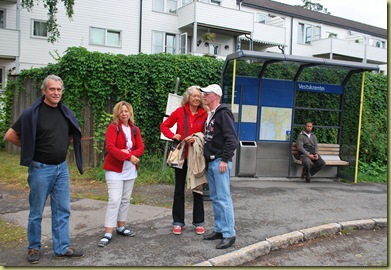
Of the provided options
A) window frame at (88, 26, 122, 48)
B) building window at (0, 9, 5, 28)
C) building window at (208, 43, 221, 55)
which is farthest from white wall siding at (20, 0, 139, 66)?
building window at (208, 43, 221, 55)

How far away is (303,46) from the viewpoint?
94.6ft

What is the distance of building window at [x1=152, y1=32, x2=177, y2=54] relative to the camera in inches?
859

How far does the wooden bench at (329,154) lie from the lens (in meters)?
9.10

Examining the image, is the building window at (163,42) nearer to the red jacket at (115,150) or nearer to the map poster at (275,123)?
the map poster at (275,123)

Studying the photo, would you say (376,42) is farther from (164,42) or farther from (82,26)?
(82,26)

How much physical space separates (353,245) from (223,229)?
1892 millimetres

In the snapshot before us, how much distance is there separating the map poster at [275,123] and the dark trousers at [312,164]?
739mm

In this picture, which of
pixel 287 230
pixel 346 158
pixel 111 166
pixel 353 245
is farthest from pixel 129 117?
pixel 346 158

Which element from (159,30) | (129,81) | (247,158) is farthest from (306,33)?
(129,81)

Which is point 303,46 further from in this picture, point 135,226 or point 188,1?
point 135,226

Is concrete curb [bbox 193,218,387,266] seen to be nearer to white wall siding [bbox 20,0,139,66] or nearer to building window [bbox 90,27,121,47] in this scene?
white wall siding [bbox 20,0,139,66]

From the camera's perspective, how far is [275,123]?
9.02 meters

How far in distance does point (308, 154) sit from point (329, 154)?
0.93 meters

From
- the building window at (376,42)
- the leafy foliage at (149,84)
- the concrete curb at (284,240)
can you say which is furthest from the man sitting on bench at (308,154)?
the building window at (376,42)
